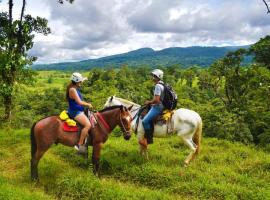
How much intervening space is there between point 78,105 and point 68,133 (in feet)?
3.24

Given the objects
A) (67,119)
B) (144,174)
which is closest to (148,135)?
(144,174)

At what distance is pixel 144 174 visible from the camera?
11.7 m

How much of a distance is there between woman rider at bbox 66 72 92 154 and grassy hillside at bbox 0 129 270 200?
1095 millimetres

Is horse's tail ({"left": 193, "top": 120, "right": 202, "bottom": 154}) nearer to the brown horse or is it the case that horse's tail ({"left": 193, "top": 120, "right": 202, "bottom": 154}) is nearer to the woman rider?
the brown horse

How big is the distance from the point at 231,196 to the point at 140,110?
16.0ft

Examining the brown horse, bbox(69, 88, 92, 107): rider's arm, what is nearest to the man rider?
the brown horse

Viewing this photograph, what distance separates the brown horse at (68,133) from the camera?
38.3ft

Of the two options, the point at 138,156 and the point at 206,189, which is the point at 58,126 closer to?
the point at 138,156

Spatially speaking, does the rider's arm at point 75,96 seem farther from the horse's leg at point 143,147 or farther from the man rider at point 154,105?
the horse's leg at point 143,147

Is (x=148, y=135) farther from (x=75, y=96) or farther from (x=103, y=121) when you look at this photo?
(x=75, y=96)

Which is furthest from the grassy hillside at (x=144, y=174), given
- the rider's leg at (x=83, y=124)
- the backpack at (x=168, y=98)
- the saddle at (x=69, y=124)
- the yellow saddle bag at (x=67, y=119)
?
the backpack at (x=168, y=98)

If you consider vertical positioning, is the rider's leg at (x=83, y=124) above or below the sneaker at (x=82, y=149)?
above

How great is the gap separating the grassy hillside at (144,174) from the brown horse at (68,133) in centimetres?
78

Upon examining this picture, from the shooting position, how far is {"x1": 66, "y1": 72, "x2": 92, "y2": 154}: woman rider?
1138cm
